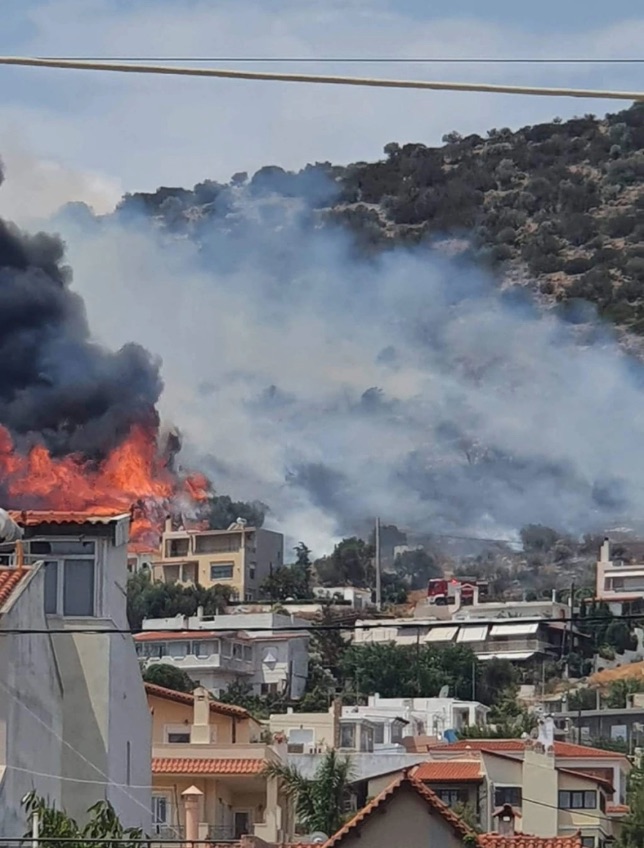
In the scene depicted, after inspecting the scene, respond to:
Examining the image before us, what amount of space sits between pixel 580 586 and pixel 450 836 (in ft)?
511

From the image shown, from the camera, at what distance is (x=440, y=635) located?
523 ft

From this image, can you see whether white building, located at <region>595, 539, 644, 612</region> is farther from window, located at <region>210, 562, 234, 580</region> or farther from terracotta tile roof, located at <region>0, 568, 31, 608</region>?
terracotta tile roof, located at <region>0, 568, 31, 608</region>

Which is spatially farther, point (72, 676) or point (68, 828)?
point (72, 676)

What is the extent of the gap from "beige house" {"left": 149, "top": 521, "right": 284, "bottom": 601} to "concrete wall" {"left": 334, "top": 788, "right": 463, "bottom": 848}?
140926 millimetres

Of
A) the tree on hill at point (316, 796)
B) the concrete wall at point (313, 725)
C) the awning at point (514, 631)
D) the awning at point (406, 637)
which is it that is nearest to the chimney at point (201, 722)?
the tree on hill at point (316, 796)

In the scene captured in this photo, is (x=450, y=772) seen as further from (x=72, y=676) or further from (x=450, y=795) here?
(x=72, y=676)

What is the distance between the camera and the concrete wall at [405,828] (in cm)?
3183

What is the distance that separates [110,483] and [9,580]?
6160 inches

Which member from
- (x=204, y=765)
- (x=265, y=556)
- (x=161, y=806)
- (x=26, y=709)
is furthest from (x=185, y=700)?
(x=265, y=556)

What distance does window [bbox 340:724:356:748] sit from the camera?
269 feet

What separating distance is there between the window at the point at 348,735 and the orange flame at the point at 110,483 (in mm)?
84500

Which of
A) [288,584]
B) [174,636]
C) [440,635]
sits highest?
[288,584]

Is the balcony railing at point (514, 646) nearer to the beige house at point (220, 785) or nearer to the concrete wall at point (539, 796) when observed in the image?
the concrete wall at point (539, 796)

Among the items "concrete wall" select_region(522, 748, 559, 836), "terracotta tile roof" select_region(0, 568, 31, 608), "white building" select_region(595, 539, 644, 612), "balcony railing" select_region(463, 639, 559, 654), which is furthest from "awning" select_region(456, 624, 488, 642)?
"terracotta tile roof" select_region(0, 568, 31, 608)
